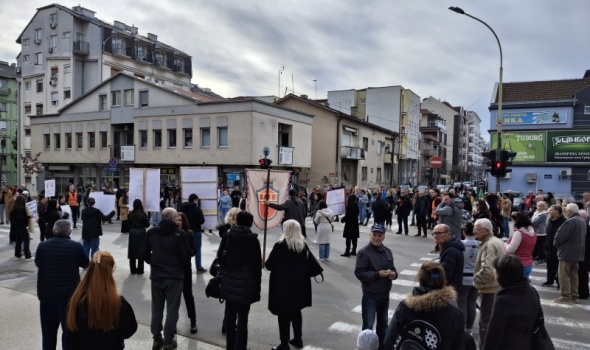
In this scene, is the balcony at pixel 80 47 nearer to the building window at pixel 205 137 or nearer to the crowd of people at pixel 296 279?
the building window at pixel 205 137

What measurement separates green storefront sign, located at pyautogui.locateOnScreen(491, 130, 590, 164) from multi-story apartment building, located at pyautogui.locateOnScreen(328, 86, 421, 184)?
72.9ft

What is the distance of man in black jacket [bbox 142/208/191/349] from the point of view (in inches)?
220

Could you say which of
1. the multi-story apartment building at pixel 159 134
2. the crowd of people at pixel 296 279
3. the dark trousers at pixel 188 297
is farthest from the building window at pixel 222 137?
the dark trousers at pixel 188 297

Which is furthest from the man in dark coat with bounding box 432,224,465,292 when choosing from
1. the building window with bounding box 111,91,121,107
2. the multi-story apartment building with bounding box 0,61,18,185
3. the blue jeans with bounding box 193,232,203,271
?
the multi-story apartment building with bounding box 0,61,18,185

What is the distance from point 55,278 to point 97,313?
204cm

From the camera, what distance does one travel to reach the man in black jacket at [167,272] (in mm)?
5590

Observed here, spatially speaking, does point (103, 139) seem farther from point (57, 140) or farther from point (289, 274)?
point (289, 274)

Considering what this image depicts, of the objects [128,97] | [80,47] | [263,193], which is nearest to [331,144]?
[128,97]

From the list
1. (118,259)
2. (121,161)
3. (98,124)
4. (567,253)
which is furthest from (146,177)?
(98,124)

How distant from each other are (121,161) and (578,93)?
36383 millimetres

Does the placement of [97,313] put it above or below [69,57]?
below

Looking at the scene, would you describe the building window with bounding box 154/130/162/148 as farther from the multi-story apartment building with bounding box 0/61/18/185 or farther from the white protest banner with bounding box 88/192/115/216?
the multi-story apartment building with bounding box 0/61/18/185

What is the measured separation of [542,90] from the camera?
112 ft

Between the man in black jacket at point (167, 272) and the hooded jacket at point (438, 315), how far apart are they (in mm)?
3400
